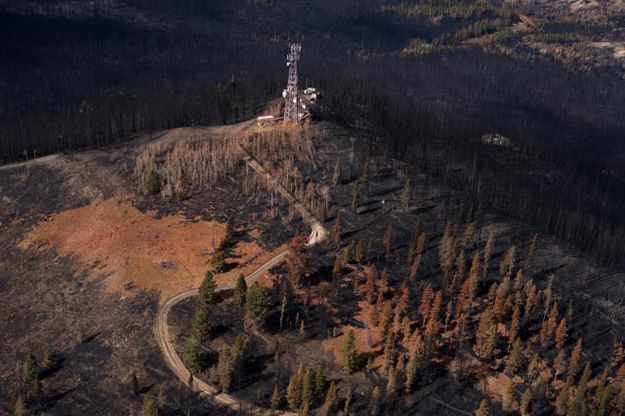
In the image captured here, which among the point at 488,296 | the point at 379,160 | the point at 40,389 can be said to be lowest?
the point at 40,389

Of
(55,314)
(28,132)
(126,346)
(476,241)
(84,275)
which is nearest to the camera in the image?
(126,346)

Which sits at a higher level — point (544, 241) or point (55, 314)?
point (544, 241)

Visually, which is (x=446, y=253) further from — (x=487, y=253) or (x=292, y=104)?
(x=292, y=104)

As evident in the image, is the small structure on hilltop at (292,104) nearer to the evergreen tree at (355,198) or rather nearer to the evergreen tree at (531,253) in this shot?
the evergreen tree at (355,198)

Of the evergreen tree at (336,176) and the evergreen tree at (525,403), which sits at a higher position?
the evergreen tree at (336,176)

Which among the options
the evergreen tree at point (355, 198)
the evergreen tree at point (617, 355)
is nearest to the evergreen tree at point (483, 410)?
the evergreen tree at point (617, 355)

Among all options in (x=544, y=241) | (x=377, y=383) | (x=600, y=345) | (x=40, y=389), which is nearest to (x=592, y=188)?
(x=544, y=241)

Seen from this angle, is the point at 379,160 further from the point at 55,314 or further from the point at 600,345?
the point at 55,314
